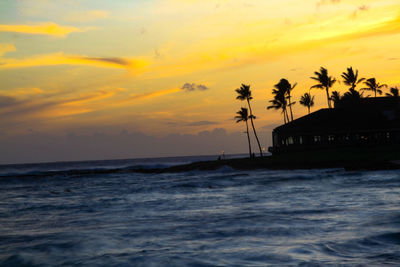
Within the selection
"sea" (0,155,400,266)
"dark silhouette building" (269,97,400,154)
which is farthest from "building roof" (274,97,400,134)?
"sea" (0,155,400,266)

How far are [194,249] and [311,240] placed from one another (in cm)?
311

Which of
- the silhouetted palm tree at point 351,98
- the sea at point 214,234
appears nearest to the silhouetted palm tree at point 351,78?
the silhouetted palm tree at point 351,98

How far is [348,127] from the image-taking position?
6331cm

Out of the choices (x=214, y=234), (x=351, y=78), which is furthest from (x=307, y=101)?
(x=214, y=234)

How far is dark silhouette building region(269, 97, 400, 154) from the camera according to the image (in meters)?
62.9

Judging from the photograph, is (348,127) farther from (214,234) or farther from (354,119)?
(214,234)

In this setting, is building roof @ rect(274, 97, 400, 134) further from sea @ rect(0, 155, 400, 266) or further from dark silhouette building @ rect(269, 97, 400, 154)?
sea @ rect(0, 155, 400, 266)

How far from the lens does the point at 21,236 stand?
48.9 feet

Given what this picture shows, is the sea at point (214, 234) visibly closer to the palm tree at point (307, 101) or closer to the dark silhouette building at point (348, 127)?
the dark silhouette building at point (348, 127)

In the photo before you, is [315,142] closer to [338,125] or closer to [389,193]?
[338,125]

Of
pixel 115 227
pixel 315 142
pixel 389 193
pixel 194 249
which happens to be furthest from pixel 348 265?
pixel 315 142

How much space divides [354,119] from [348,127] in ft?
8.23

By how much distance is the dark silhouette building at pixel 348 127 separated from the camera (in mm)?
62938

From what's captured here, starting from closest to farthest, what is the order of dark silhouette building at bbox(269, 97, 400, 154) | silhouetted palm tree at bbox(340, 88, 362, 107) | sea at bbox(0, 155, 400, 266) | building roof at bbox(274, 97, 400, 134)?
sea at bbox(0, 155, 400, 266), dark silhouette building at bbox(269, 97, 400, 154), building roof at bbox(274, 97, 400, 134), silhouetted palm tree at bbox(340, 88, 362, 107)
